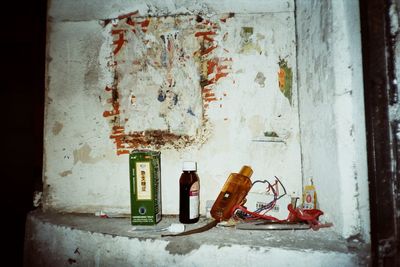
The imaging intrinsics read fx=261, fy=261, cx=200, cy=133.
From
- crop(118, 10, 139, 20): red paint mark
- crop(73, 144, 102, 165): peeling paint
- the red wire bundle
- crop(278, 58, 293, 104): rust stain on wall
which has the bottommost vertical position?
the red wire bundle

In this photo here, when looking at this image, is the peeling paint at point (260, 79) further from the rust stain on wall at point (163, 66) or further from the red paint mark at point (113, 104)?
the red paint mark at point (113, 104)

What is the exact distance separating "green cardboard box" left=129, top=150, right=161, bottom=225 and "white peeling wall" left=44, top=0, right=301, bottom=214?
226mm

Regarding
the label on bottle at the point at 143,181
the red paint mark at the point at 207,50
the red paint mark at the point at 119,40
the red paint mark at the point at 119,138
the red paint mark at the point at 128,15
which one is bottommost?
the label on bottle at the point at 143,181

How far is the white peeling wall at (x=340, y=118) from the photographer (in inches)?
44.6

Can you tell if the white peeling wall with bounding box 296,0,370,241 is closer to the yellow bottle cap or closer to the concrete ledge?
the concrete ledge

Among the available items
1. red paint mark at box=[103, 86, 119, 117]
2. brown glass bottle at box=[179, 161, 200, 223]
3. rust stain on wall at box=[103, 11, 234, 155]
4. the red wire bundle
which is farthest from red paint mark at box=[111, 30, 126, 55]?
the red wire bundle

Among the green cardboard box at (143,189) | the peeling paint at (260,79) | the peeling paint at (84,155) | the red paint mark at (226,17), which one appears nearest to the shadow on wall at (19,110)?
the peeling paint at (84,155)

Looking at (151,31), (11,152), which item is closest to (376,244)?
(151,31)

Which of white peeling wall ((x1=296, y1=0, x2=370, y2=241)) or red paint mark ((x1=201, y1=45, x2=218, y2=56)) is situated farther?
red paint mark ((x1=201, y1=45, x2=218, y2=56))

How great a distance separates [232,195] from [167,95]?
0.75m

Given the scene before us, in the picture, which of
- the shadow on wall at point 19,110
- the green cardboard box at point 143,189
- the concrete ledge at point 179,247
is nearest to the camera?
the concrete ledge at point 179,247

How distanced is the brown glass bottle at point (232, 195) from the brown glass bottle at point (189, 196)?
12 cm

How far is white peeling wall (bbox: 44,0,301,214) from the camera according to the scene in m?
1.63

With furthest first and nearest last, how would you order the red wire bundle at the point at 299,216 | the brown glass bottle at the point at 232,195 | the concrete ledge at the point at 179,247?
the brown glass bottle at the point at 232,195 → the red wire bundle at the point at 299,216 → the concrete ledge at the point at 179,247
